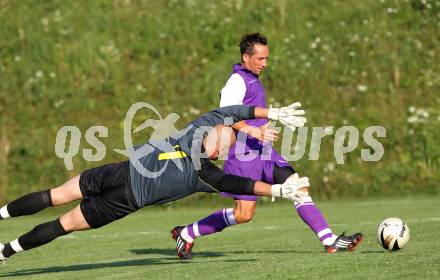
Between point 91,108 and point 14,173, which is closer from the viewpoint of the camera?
point 14,173

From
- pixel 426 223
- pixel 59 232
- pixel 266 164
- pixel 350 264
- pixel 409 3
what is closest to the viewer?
pixel 350 264

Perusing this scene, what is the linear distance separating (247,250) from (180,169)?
286cm

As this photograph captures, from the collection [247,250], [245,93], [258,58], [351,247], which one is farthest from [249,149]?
[351,247]

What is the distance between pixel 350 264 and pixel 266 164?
2.51 meters

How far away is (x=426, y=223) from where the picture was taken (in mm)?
14336

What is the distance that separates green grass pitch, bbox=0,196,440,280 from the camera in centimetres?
898

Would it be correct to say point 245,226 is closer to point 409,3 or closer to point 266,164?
point 266,164

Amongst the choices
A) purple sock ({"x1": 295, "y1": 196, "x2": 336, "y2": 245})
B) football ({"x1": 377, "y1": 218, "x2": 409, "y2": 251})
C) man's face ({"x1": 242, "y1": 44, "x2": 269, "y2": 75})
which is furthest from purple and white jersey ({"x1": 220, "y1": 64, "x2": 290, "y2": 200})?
football ({"x1": 377, "y1": 218, "x2": 409, "y2": 251})

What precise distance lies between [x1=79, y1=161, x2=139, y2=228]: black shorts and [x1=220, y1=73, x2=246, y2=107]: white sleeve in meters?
1.62

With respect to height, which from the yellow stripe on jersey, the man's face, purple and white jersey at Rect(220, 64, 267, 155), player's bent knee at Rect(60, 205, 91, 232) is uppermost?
the man's face

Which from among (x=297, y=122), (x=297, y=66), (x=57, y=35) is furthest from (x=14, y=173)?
(x=297, y=122)

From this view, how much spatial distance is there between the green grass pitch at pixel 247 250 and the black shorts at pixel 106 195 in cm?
56

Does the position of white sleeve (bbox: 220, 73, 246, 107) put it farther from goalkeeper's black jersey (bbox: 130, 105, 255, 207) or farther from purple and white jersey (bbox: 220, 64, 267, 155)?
goalkeeper's black jersey (bbox: 130, 105, 255, 207)

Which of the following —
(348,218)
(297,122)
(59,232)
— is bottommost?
(348,218)
